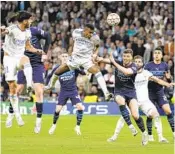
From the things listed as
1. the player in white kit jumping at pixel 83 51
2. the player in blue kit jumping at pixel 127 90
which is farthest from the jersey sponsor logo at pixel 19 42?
the player in blue kit jumping at pixel 127 90

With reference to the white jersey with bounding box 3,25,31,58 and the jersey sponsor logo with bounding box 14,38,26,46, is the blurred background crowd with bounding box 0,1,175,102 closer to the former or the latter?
the white jersey with bounding box 3,25,31,58

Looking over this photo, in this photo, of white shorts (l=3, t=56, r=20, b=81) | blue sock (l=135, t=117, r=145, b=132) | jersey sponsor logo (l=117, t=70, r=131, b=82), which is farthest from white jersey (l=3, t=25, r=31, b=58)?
blue sock (l=135, t=117, r=145, b=132)

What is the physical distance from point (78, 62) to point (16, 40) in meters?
1.82

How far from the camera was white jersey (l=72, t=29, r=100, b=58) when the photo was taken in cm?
1886

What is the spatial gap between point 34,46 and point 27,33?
27.8 inches

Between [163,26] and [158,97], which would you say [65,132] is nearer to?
[158,97]

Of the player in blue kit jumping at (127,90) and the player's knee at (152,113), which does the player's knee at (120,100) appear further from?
the player's knee at (152,113)

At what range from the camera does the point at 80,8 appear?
3653 cm

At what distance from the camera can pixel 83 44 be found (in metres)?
18.9

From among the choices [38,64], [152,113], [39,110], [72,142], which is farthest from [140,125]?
[38,64]

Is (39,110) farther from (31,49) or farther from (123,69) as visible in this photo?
(123,69)

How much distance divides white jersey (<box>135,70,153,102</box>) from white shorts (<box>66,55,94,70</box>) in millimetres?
1530

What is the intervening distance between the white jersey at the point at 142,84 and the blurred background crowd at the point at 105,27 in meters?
7.60

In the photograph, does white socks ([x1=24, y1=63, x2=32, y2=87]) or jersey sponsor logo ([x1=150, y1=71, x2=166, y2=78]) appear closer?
white socks ([x1=24, y1=63, x2=32, y2=87])
